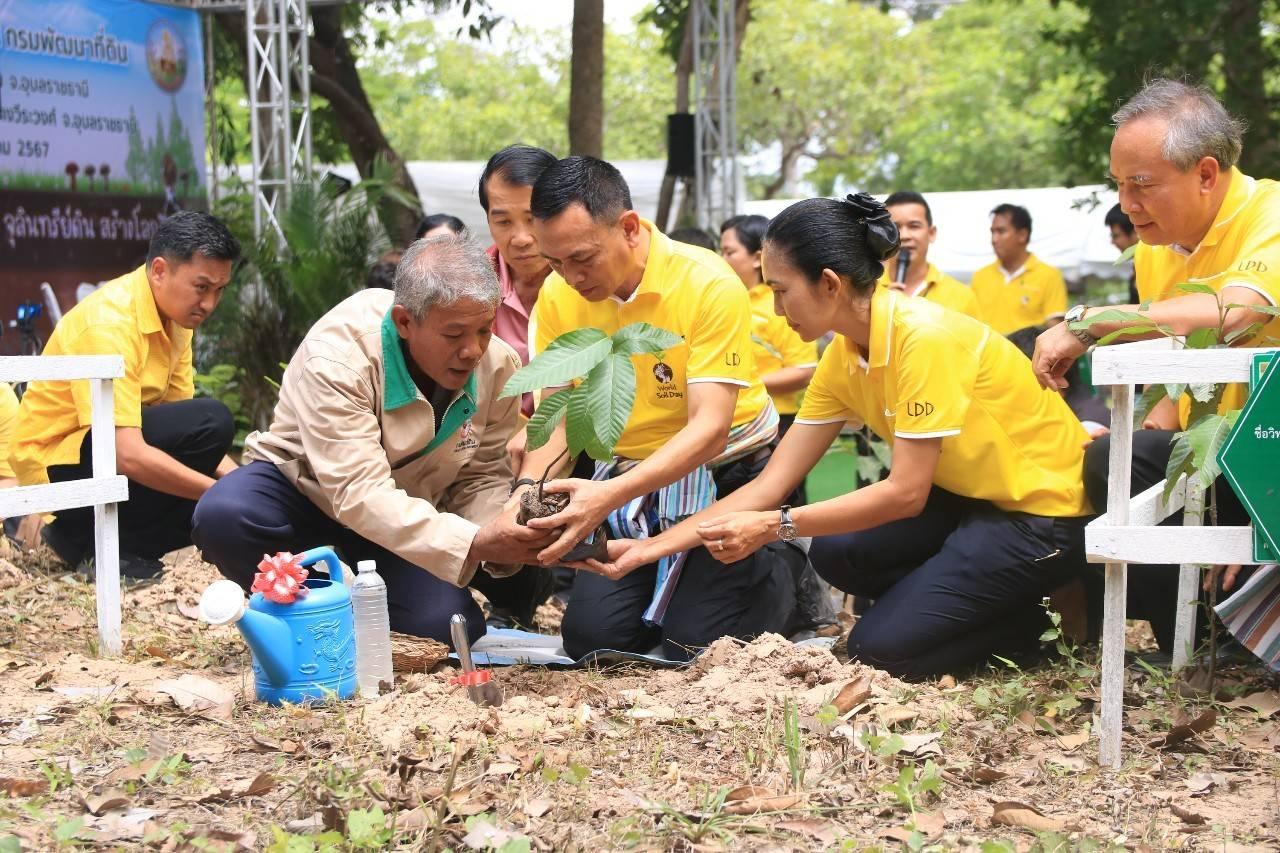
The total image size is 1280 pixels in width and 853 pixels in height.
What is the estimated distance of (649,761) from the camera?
10.0 feet

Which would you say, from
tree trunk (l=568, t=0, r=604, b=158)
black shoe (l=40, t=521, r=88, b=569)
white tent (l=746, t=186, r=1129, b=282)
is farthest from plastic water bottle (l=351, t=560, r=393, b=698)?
white tent (l=746, t=186, r=1129, b=282)

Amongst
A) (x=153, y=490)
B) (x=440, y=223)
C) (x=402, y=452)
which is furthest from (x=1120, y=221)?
(x=153, y=490)

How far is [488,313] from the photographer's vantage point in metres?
3.67

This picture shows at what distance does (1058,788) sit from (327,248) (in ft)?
23.9

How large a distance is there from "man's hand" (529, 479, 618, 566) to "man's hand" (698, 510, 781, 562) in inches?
11.7

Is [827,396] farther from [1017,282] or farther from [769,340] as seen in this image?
[1017,282]

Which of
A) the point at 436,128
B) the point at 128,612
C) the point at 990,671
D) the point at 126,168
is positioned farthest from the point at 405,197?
the point at 436,128

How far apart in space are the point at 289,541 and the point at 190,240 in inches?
61.9

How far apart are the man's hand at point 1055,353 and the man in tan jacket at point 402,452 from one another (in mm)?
1375

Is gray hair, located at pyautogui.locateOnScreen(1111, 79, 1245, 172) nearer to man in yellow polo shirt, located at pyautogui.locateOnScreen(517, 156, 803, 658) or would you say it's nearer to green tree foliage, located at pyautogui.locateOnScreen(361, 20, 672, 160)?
man in yellow polo shirt, located at pyautogui.locateOnScreen(517, 156, 803, 658)

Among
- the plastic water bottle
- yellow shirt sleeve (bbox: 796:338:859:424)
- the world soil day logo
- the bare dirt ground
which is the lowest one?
the bare dirt ground

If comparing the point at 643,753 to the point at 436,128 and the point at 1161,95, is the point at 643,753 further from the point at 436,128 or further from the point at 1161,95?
the point at 436,128

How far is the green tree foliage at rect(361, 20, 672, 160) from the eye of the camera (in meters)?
32.5

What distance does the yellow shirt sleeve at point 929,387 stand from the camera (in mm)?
3629
